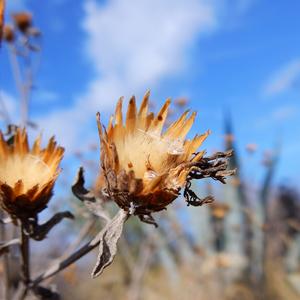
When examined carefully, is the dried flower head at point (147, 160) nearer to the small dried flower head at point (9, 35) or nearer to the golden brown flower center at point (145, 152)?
the golden brown flower center at point (145, 152)

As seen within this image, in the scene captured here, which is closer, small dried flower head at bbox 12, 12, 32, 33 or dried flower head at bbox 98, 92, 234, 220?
dried flower head at bbox 98, 92, 234, 220

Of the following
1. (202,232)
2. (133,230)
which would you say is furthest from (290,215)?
(202,232)

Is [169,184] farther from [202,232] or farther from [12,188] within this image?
[202,232]

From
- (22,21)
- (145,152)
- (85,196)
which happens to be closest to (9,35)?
(22,21)

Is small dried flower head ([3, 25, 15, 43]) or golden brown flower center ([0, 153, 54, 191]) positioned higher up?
small dried flower head ([3, 25, 15, 43])

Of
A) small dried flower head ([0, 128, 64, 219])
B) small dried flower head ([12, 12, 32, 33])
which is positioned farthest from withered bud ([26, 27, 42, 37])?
small dried flower head ([0, 128, 64, 219])

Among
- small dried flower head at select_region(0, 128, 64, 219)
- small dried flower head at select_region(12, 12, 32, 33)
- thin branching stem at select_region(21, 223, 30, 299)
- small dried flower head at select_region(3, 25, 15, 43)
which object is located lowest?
thin branching stem at select_region(21, 223, 30, 299)

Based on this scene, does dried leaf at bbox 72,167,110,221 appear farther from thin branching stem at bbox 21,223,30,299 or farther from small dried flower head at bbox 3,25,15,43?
small dried flower head at bbox 3,25,15,43

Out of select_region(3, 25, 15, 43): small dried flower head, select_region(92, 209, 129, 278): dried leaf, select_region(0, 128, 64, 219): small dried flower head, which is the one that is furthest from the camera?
select_region(3, 25, 15, 43): small dried flower head
